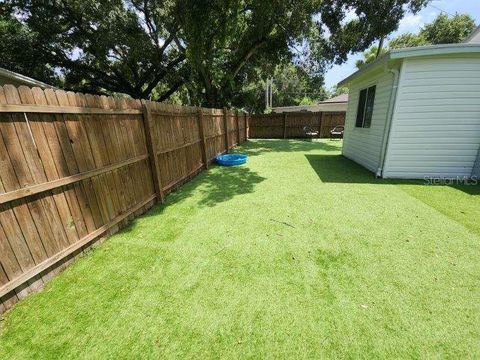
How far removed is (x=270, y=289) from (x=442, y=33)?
3742cm

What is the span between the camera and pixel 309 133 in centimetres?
1472

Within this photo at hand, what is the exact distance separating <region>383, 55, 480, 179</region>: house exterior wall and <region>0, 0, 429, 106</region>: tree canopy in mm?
6418

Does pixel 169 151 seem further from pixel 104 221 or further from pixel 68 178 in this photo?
pixel 68 178

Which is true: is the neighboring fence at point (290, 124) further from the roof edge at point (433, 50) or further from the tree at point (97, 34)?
the roof edge at point (433, 50)

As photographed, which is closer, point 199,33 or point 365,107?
point 365,107

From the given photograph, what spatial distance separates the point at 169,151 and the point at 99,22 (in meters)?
12.6

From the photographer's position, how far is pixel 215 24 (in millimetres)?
9781

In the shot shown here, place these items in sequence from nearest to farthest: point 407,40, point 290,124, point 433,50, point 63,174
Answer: point 63,174 → point 433,50 → point 290,124 → point 407,40

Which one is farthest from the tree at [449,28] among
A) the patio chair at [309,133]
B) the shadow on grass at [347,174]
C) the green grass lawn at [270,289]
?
the green grass lawn at [270,289]

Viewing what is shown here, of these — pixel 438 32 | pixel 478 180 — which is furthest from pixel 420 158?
pixel 438 32

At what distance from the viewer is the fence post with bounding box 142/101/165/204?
13.1 ft

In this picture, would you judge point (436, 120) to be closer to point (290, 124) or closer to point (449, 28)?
point (290, 124)

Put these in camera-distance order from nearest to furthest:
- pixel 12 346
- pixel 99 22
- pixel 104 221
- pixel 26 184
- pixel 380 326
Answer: pixel 12 346, pixel 380 326, pixel 26 184, pixel 104 221, pixel 99 22

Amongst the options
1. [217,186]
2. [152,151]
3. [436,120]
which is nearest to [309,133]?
[436,120]
